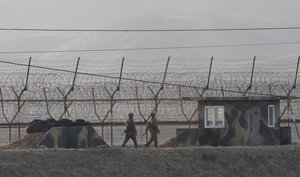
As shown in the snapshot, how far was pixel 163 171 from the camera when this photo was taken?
1091 inches

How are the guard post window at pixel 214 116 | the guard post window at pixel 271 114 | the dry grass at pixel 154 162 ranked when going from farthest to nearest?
1. the guard post window at pixel 271 114
2. the guard post window at pixel 214 116
3. the dry grass at pixel 154 162

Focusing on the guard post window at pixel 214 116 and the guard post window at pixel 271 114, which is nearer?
the guard post window at pixel 214 116

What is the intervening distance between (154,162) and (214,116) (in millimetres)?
6660

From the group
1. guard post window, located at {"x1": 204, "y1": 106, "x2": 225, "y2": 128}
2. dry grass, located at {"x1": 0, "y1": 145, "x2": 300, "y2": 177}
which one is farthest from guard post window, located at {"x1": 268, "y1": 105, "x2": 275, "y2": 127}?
dry grass, located at {"x1": 0, "y1": 145, "x2": 300, "y2": 177}

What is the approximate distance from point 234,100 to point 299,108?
768cm

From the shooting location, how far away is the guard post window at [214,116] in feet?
111

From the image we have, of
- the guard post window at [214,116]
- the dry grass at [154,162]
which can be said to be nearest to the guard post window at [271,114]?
the guard post window at [214,116]

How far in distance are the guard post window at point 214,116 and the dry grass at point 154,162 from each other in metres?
3.57

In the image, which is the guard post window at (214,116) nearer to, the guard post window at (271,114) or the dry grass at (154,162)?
the guard post window at (271,114)

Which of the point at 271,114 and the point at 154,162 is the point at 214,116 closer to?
the point at 271,114

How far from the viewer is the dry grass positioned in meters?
26.3

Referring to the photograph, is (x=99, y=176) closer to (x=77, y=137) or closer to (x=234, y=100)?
(x=77, y=137)

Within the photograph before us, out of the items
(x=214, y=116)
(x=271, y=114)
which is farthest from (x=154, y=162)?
(x=271, y=114)

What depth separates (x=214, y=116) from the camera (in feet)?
112
